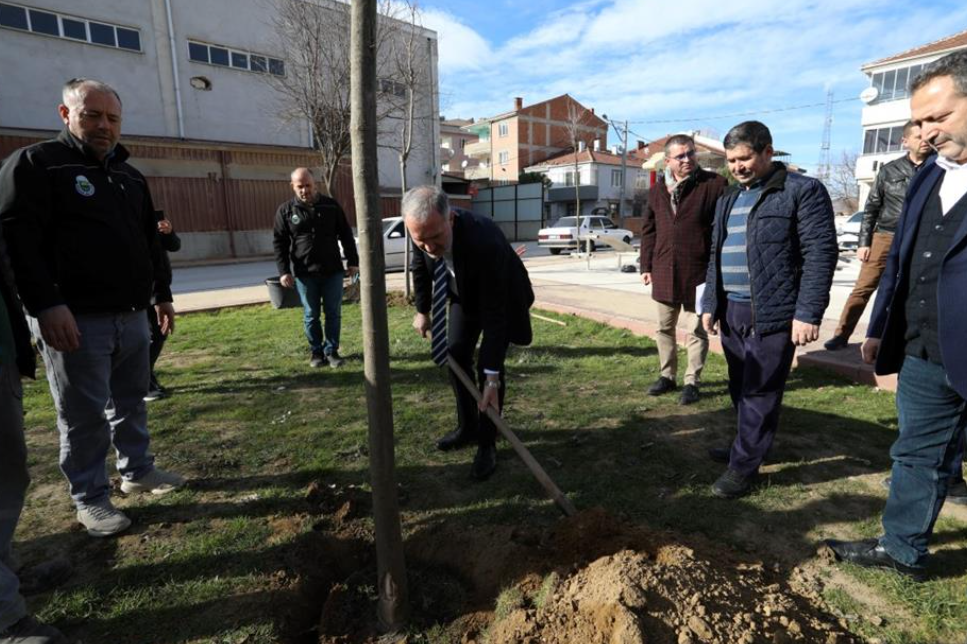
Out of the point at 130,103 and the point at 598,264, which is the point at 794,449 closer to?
the point at 598,264

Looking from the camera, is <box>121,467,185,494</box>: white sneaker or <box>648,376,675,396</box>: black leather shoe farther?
<box>648,376,675,396</box>: black leather shoe

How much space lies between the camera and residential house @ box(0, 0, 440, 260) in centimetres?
1572

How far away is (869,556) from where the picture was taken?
2254mm

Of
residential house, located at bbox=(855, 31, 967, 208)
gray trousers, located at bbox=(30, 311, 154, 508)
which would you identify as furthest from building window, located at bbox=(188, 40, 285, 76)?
residential house, located at bbox=(855, 31, 967, 208)

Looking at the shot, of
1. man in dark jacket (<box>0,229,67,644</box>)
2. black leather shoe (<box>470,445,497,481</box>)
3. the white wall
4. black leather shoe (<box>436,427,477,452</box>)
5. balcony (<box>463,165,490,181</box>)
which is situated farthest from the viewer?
balcony (<box>463,165,490,181</box>)

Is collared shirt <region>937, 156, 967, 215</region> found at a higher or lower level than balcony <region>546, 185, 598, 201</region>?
lower

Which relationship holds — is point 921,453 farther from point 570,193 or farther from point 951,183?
point 570,193

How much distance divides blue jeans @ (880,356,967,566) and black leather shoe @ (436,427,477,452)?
87.7 inches

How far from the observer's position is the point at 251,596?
7.17 feet

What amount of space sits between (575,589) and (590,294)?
7.73 metres

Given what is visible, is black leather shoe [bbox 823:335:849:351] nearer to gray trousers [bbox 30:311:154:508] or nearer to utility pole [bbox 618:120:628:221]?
gray trousers [bbox 30:311:154:508]

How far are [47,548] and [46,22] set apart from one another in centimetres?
1983

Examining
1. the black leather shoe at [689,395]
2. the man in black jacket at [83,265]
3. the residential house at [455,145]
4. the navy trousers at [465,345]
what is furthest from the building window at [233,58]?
the residential house at [455,145]

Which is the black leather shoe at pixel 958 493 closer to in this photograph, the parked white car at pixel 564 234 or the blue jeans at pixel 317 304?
the blue jeans at pixel 317 304
